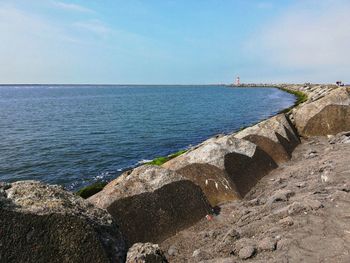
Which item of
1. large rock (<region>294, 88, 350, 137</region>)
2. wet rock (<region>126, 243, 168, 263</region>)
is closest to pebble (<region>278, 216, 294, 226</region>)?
wet rock (<region>126, 243, 168, 263</region>)

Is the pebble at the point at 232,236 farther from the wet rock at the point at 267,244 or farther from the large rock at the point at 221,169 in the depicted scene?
the large rock at the point at 221,169

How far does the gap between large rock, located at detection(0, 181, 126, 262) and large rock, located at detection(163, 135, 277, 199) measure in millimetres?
7153

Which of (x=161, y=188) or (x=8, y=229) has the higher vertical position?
(x=8, y=229)

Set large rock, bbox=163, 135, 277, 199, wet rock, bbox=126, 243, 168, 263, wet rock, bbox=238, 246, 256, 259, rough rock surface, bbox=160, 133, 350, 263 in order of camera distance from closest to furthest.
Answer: wet rock, bbox=126, 243, 168, 263, rough rock surface, bbox=160, 133, 350, 263, wet rock, bbox=238, 246, 256, 259, large rock, bbox=163, 135, 277, 199

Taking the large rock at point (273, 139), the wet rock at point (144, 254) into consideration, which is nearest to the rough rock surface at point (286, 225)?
the wet rock at point (144, 254)

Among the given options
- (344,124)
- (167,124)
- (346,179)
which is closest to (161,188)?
(346,179)

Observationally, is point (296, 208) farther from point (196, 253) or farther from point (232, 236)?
point (196, 253)

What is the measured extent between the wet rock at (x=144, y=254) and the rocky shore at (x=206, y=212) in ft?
0.06

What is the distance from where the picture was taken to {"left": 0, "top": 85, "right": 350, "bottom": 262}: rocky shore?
20.1ft

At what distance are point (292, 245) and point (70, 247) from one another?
4.64 meters

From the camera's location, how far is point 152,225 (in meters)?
10.6

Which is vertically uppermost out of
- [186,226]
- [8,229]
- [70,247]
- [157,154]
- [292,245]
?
[8,229]

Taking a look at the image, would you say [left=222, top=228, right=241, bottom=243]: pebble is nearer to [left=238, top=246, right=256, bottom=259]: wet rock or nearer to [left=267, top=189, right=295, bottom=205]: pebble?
[left=238, top=246, right=256, bottom=259]: wet rock

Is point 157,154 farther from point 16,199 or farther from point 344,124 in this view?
point 16,199
